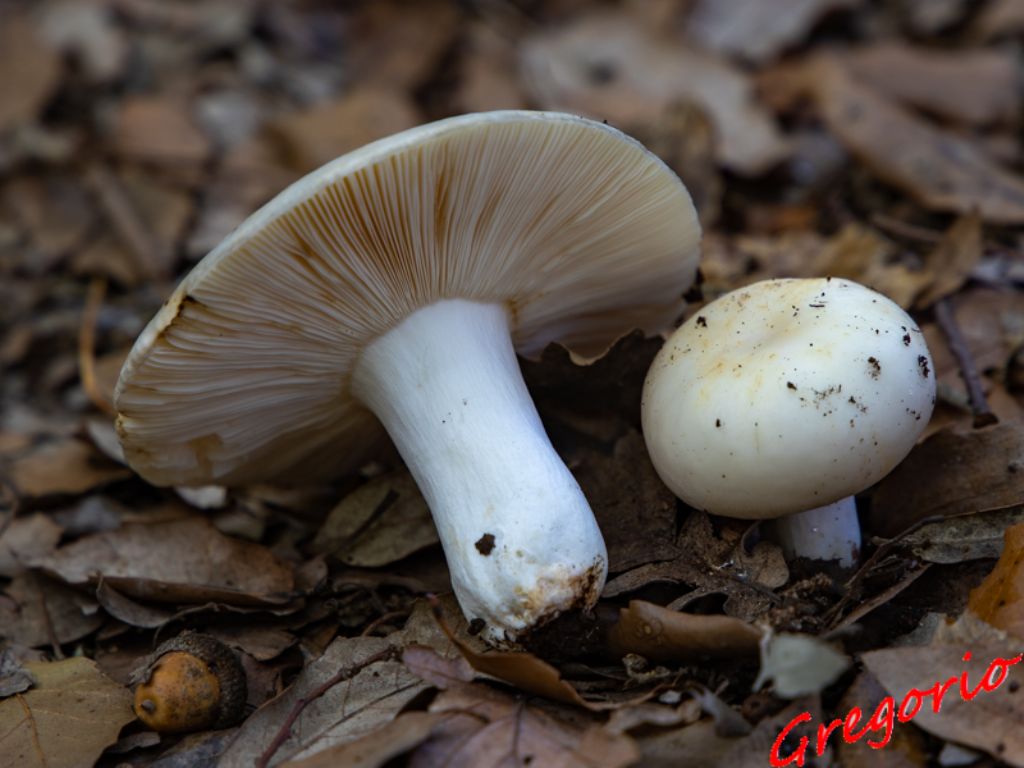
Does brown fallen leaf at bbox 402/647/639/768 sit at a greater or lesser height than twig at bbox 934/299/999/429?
lesser

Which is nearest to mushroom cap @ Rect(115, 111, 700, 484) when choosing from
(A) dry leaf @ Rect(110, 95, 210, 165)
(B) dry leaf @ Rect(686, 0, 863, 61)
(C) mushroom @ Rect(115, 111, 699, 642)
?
(C) mushroom @ Rect(115, 111, 699, 642)

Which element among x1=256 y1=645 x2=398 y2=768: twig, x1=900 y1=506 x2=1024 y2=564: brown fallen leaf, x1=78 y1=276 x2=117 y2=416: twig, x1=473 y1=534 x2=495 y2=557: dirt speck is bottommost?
x1=900 y1=506 x2=1024 y2=564: brown fallen leaf

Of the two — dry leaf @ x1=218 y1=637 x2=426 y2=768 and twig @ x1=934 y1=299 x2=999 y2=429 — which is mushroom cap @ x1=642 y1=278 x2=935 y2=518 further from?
dry leaf @ x1=218 y1=637 x2=426 y2=768

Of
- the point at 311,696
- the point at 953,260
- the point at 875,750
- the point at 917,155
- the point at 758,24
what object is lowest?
the point at 875,750

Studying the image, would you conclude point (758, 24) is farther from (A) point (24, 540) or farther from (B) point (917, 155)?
(A) point (24, 540)

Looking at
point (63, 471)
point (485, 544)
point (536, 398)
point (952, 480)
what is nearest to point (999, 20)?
point (952, 480)

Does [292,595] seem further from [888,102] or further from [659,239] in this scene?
[888,102]
